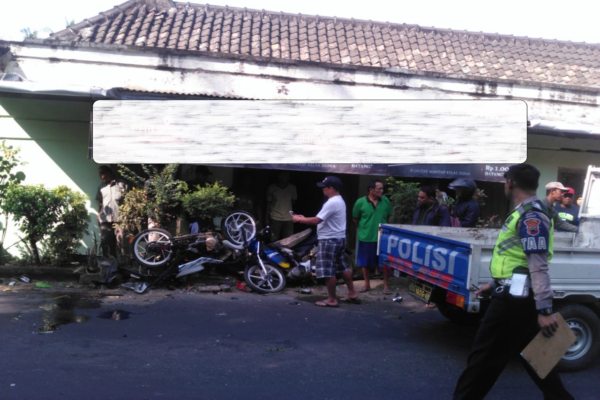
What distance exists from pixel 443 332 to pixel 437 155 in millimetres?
2714

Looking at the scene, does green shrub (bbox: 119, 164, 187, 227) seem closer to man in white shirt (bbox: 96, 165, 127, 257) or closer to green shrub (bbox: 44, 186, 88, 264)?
man in white shirt (bbox: 96, 165, 127, 257)

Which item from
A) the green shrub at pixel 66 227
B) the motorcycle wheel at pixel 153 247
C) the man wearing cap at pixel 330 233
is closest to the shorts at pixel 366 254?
the man wearing cap at pixel 330 233

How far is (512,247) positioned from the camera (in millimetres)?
3613

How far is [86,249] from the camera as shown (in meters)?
9.16

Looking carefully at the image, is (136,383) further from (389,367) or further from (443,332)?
(443,332)

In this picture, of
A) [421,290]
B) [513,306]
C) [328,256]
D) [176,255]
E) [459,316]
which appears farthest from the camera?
[176,255]

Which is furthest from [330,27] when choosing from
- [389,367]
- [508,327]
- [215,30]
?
[508,327]

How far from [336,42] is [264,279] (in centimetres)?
545

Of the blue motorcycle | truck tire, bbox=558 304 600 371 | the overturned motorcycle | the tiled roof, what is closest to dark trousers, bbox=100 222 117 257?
the overturned motorcycle

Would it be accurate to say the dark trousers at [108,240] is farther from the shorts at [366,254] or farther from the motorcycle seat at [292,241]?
the shorts at [366,254]

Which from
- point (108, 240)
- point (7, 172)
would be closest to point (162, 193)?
point (108, 240)

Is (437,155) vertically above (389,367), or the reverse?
(437,155)

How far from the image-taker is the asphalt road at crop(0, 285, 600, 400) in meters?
4.46

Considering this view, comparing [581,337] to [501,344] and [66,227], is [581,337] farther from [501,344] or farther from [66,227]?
[66,227]
